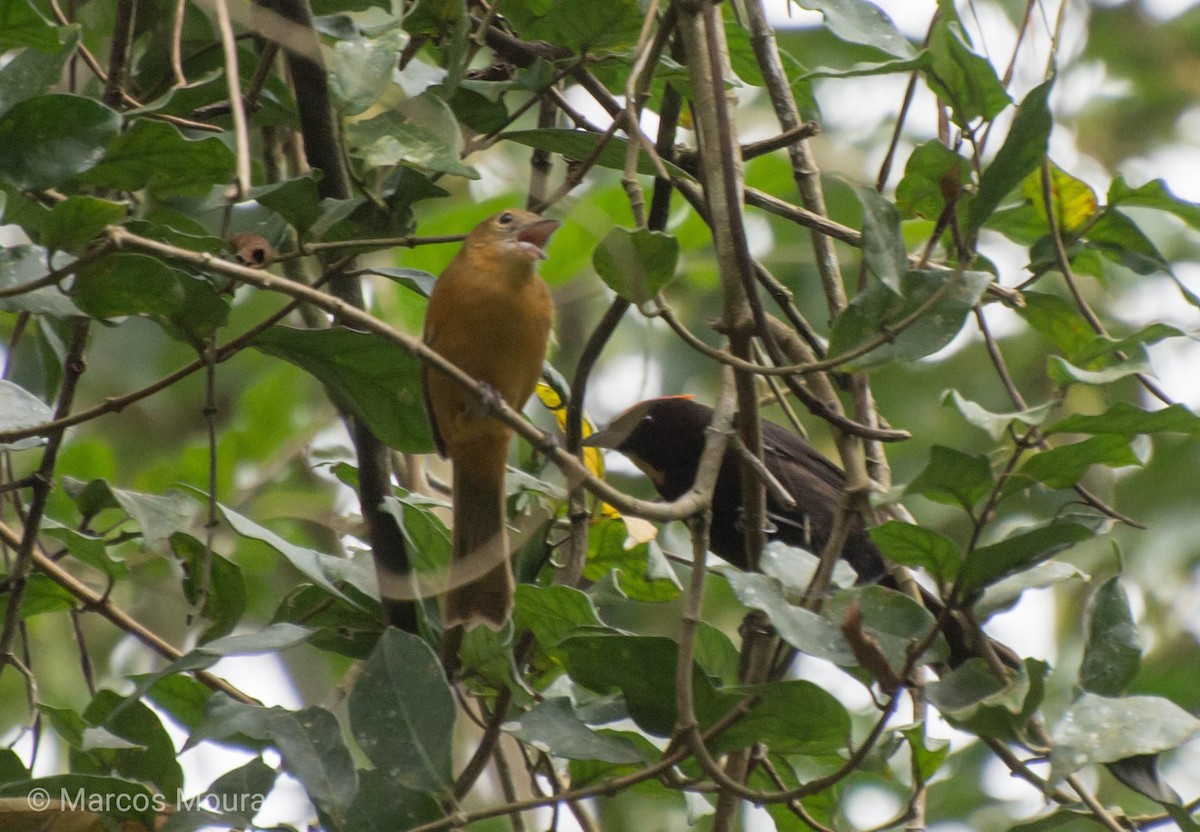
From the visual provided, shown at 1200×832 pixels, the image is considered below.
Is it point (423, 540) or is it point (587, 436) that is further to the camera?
point (587, 436)

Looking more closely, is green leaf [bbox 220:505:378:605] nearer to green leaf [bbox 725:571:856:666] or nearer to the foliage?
the foliage

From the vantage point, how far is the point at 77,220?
186 cm

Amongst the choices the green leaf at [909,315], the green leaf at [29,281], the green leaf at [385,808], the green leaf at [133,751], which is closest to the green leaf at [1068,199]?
the green leaf at [909,315]

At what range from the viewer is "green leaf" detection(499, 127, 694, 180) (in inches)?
94.5

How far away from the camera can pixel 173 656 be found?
233cm

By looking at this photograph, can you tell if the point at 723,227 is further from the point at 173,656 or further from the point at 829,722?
the point at 173,656

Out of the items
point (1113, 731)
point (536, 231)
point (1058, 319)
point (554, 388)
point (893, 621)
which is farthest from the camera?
point (536, 231)

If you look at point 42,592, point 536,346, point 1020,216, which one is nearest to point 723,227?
point 1020,216

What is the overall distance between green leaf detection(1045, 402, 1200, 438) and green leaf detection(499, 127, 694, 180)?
868mm

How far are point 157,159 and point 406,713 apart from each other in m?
0.94

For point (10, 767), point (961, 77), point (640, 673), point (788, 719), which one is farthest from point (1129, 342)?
point (10, 767)

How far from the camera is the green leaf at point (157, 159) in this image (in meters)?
2.01

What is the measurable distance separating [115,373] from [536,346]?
3366 mm

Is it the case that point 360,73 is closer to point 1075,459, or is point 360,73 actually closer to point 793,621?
point 793,621
